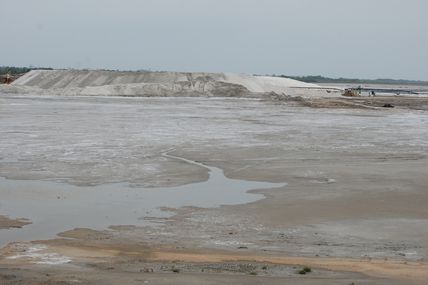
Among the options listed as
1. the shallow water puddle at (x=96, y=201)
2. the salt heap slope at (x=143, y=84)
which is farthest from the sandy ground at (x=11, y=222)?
the salt heap slope at (x=143, y=84)

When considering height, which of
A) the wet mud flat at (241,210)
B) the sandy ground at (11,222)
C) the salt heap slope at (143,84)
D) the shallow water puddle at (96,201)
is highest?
the salt heap slope at (143,84)

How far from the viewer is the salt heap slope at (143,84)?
90.2 m

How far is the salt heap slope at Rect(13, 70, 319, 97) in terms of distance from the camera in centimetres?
9019

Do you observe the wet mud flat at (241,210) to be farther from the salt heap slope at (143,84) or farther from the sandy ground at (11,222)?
A: the salt heap slope at (143,84)

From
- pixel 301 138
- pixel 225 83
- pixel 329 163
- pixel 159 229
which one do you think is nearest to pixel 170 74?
pixel 225 83

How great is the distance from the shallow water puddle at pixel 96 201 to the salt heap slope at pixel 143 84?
71.8 m

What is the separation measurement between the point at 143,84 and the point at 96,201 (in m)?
77.8

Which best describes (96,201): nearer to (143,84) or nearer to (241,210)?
(241,210)

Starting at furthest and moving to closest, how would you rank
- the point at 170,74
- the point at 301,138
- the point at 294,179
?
1. the point at 170,74
2. the point at 301,138
3. the point at 294,179

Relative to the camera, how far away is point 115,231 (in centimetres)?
1188

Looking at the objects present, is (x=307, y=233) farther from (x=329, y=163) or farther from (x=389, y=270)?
(x=329, y=163)

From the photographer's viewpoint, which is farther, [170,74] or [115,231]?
[170,74]

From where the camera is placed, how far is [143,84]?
91.9m

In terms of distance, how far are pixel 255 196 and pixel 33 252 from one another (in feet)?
23.3
